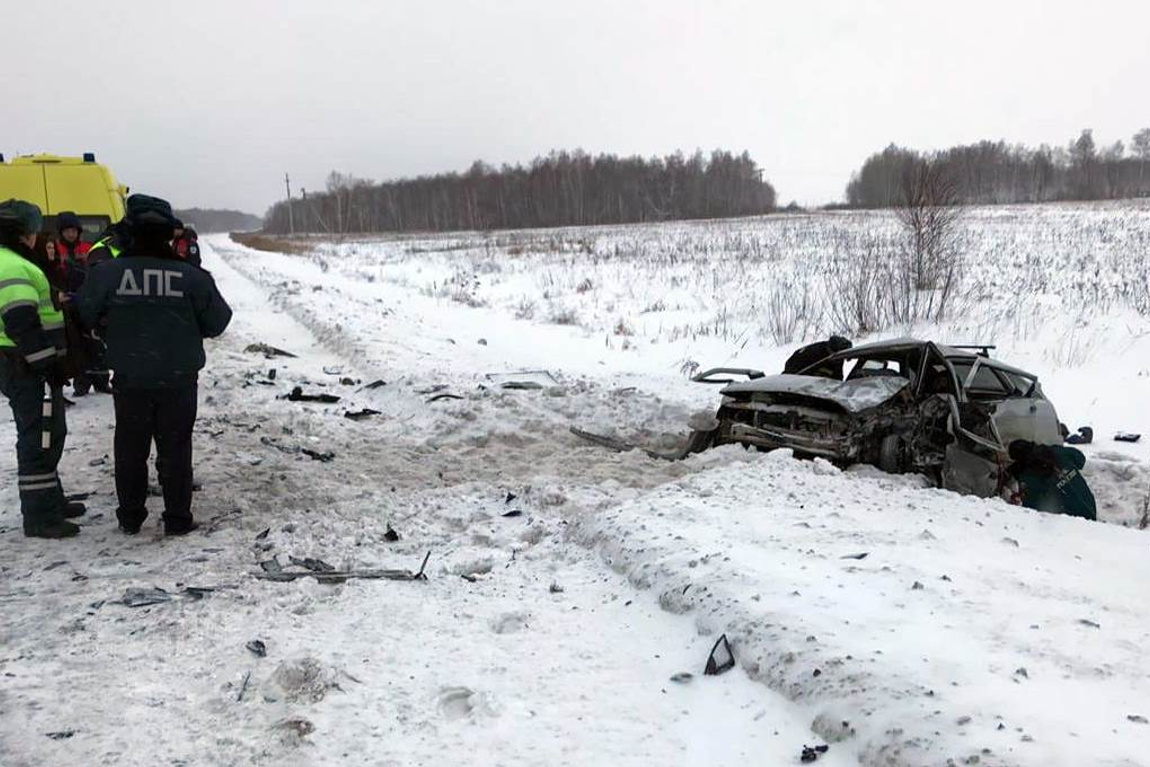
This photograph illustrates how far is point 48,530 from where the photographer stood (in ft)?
14.5

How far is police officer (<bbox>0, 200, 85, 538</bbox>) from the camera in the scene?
435 cm

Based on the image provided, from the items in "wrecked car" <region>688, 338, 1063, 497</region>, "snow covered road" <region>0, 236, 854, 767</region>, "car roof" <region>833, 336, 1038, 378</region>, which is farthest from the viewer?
"car roof" <region>833, 336, 1038, 378</region>

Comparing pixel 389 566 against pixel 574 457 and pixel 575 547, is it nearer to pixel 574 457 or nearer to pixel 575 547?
pixel 575 547

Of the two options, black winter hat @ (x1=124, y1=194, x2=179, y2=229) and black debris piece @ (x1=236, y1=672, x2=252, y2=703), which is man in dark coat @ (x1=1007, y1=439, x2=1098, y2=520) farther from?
black winter hat @ (x1=124, y1=194, x2=179, y2=229)

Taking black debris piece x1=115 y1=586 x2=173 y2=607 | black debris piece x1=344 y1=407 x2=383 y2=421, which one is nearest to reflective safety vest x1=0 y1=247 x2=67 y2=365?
black debris piece x1=115 y1=586 x2=173 y2=607

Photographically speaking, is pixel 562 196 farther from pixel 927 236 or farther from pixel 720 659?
pixel 720 659

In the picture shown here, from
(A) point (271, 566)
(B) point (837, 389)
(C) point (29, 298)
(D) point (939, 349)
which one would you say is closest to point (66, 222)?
(C) point (29, 298)

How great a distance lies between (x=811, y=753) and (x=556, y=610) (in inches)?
59.6

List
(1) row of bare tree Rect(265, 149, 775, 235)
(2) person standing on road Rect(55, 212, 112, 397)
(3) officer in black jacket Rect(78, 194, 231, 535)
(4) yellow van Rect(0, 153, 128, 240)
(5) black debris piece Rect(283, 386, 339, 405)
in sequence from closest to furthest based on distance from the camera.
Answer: (3) officer in black jacket Rect(78, 194, 231, 535)
(2) person standing on road Rect(55, 212, 112, 397)
(5) black debris piece Rect(283, 386, 339, 405)
(4) yellow van Rect(0, 153, 128, 240)
(1) row of bare tree Rect(265, 149, 775, 235)

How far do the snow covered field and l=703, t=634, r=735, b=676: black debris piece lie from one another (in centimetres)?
6

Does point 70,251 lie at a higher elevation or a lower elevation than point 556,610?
higher

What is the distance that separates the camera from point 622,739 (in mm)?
2715

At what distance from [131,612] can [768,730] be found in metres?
2.91

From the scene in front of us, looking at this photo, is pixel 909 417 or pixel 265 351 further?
pixel 265 351
